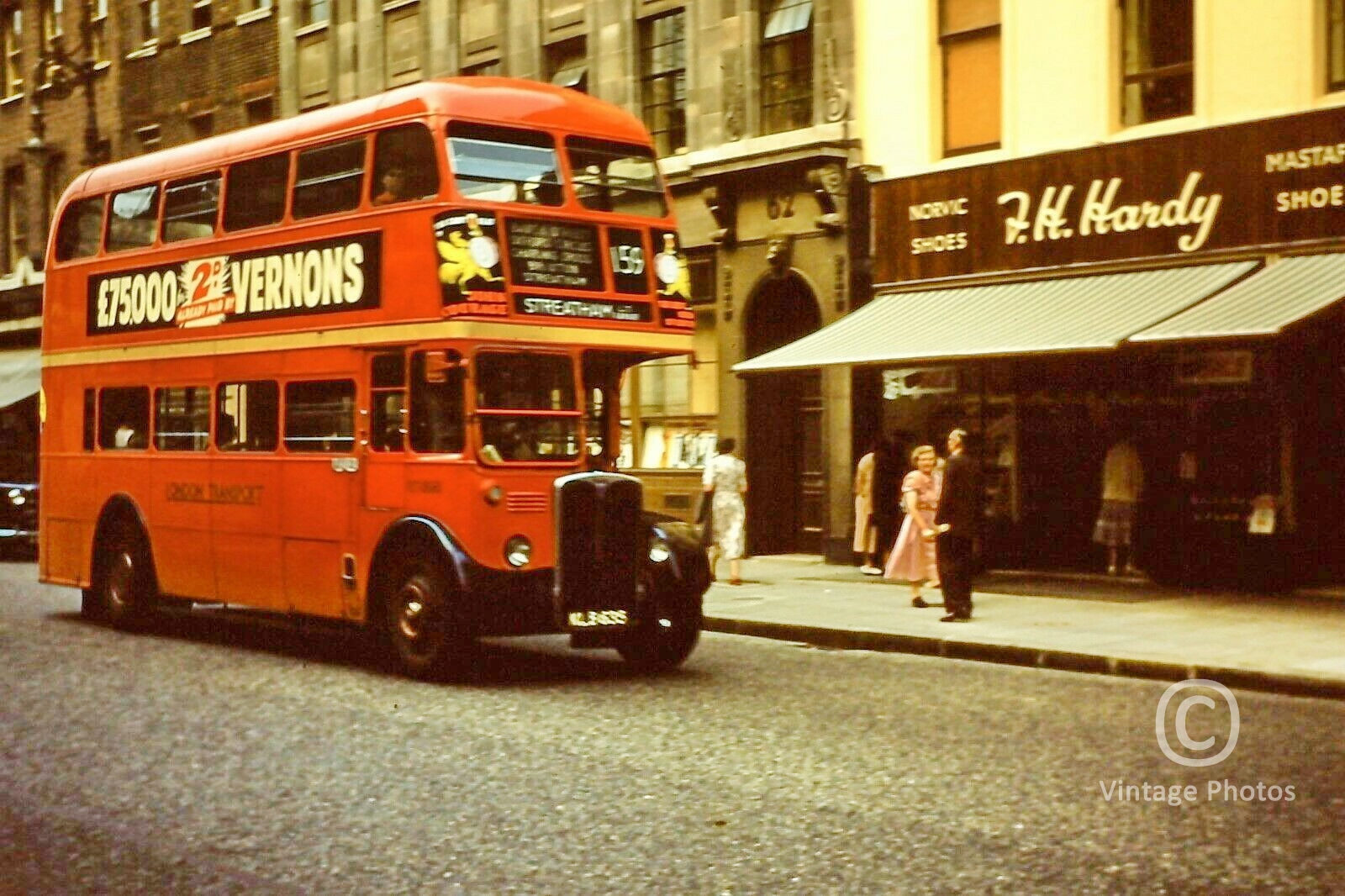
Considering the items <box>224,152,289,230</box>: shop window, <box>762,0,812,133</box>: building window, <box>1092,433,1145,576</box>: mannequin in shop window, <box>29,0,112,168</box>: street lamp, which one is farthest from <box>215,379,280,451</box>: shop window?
<box>29,0,112,168</box>: street lamp

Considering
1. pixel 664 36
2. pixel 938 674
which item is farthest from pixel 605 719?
pixel 664 36

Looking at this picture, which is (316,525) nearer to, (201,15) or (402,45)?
(402,45)

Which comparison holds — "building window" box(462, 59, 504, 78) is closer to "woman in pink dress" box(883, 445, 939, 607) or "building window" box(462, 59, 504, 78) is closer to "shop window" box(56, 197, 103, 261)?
"shop window" box(56, 197, 103, 261)

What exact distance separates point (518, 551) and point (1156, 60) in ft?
34.0

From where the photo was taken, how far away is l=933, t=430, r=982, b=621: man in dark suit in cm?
1553

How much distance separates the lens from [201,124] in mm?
35438

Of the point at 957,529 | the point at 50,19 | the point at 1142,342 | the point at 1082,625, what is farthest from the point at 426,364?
the point at 50,19

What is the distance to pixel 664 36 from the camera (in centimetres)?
2547

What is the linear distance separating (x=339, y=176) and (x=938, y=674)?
574cm

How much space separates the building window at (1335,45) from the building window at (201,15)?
79.3ft

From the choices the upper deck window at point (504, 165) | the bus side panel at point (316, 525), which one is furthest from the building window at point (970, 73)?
the bus side panel at point (316, 525)

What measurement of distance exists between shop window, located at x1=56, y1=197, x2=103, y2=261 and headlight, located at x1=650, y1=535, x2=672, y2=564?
6.83 meters

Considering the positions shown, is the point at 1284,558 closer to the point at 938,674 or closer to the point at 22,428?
the point at 938,674

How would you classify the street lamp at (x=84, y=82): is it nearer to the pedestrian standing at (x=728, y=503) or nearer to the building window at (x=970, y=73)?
the pedestrian standing at (x=728, y=503)
